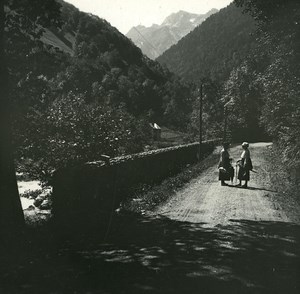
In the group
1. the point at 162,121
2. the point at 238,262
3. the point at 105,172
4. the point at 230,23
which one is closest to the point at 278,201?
the point at 105,172

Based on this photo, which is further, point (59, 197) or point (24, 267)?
point (59, 197)

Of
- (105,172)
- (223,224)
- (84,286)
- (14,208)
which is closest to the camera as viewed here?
(84,286)

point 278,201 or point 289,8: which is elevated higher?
point 289,8

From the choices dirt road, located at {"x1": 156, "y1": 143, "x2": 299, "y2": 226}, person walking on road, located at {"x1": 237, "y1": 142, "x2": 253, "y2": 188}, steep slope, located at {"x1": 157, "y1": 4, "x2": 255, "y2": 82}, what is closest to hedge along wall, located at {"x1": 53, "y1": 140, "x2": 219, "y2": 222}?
dirt road, located at {"x1": 156, "y1": 143, "x2": 299, "y2": 226}

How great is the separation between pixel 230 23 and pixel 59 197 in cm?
17409

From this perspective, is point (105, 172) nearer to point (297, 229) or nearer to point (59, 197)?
point (59, 197)

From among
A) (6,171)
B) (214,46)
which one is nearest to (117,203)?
(6,171)

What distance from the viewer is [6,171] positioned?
8859 millimetres

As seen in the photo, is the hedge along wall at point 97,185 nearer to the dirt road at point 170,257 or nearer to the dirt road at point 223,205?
the dirt road at point 170,257

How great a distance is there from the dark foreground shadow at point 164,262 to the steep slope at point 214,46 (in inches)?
5498

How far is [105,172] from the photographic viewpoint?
12219mm

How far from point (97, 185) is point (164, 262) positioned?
213 inches

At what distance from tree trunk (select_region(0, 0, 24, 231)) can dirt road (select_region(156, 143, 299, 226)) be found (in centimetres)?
414

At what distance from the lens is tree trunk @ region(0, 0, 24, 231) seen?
28.5 feet
